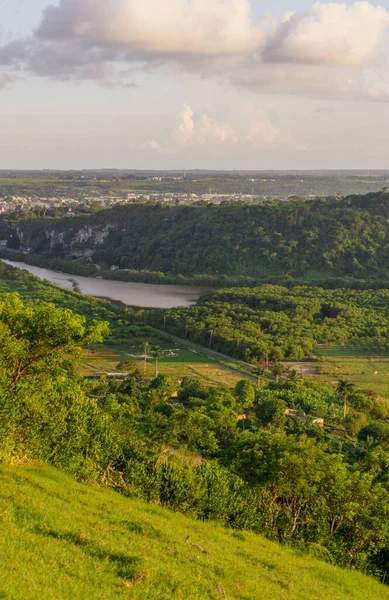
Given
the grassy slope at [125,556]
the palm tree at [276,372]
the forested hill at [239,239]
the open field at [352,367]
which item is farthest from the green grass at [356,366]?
the forested hill at [239,239]

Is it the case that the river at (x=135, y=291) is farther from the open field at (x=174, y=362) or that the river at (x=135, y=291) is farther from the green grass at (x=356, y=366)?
the green grass at (x=356, y=366)

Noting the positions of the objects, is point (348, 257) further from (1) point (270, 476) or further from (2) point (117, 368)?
(1) point (270, 476)

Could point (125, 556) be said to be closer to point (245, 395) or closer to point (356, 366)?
point (245, 395)

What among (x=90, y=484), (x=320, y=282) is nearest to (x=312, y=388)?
(x=90, y=484)

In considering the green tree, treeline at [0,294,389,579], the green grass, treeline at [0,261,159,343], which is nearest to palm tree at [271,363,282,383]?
the green grass

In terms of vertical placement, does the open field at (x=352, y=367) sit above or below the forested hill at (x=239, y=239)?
below

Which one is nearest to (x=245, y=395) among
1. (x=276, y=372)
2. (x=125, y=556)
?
(x=276, y=372)
